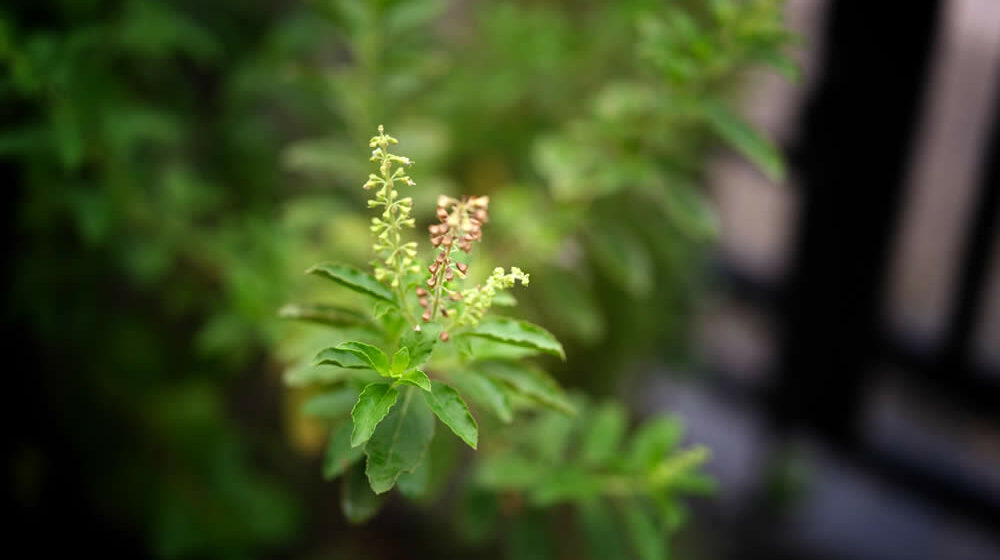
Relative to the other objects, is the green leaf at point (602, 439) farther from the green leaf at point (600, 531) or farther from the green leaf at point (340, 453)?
the green leaf at point (340, 453)

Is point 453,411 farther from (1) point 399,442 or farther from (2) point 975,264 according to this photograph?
(2) point 975,264

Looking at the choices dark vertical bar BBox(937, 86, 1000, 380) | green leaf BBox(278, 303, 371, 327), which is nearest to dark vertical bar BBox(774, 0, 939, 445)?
dark vertical bar BBox(937, 86, 1000, 380)

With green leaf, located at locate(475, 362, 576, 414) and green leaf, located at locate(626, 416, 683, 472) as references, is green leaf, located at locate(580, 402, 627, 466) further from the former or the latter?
green leaf, located at locate(475, 362, 576, 414)

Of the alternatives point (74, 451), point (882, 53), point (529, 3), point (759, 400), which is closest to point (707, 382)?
point (759, 400)

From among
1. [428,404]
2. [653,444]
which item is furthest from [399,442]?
[653,444]

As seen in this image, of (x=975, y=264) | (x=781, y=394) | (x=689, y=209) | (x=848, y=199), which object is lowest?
(x=689, y=209)

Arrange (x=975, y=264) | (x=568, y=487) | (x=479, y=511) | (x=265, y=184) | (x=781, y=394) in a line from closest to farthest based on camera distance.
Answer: (x=568, y=487)
(x=479, y=511)
(x=265, y=184)
(x=975, y=264)
(x=781, y=394)

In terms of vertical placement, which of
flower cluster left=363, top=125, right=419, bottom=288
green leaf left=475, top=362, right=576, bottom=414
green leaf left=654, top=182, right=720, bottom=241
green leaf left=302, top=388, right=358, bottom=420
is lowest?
green leaf left=302, top=388, right=358, bottom=420
